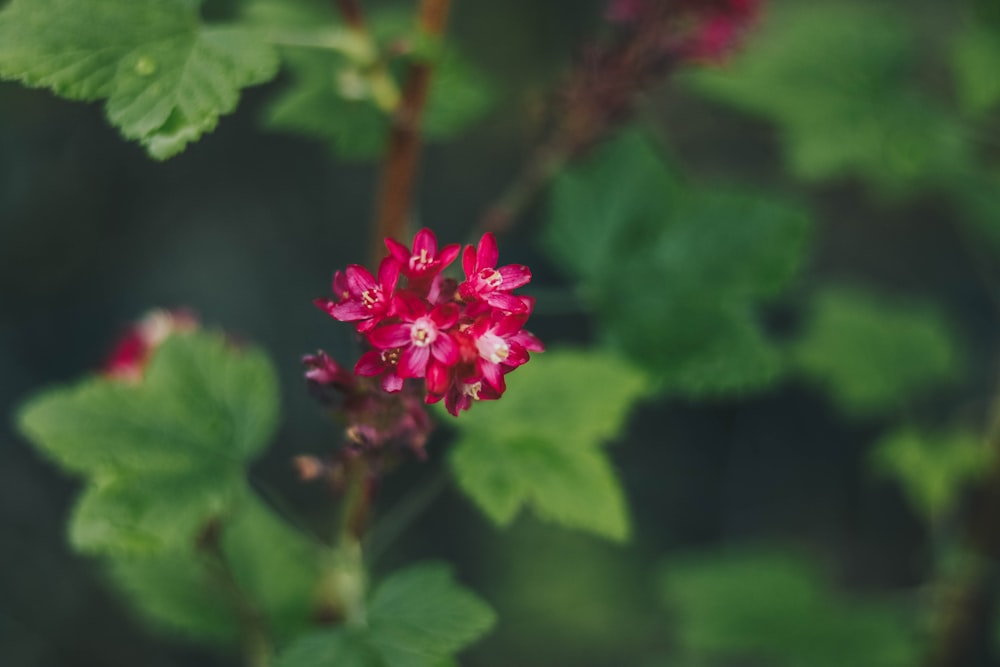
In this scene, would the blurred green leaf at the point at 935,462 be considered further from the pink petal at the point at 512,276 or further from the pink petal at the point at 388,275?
the pink petal at the point at 388,275

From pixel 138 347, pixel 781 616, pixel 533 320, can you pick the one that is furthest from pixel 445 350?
pixel 533 320

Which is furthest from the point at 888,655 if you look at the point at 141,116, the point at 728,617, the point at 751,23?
the point at 141,116

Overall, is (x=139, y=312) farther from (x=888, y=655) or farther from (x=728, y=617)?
(x=888, y=655)

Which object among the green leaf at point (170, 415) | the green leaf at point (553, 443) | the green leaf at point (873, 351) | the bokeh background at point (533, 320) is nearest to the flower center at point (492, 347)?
the green leaf at point (553, 443)

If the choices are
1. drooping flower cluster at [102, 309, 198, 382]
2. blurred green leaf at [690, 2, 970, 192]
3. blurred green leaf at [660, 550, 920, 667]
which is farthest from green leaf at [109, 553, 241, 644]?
blurred green leaf at [690, 2, 970, 192]

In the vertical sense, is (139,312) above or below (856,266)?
below

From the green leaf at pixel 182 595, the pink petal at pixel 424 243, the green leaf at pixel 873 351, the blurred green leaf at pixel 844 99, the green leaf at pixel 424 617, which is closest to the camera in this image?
the pink petal at pixel 424 243
